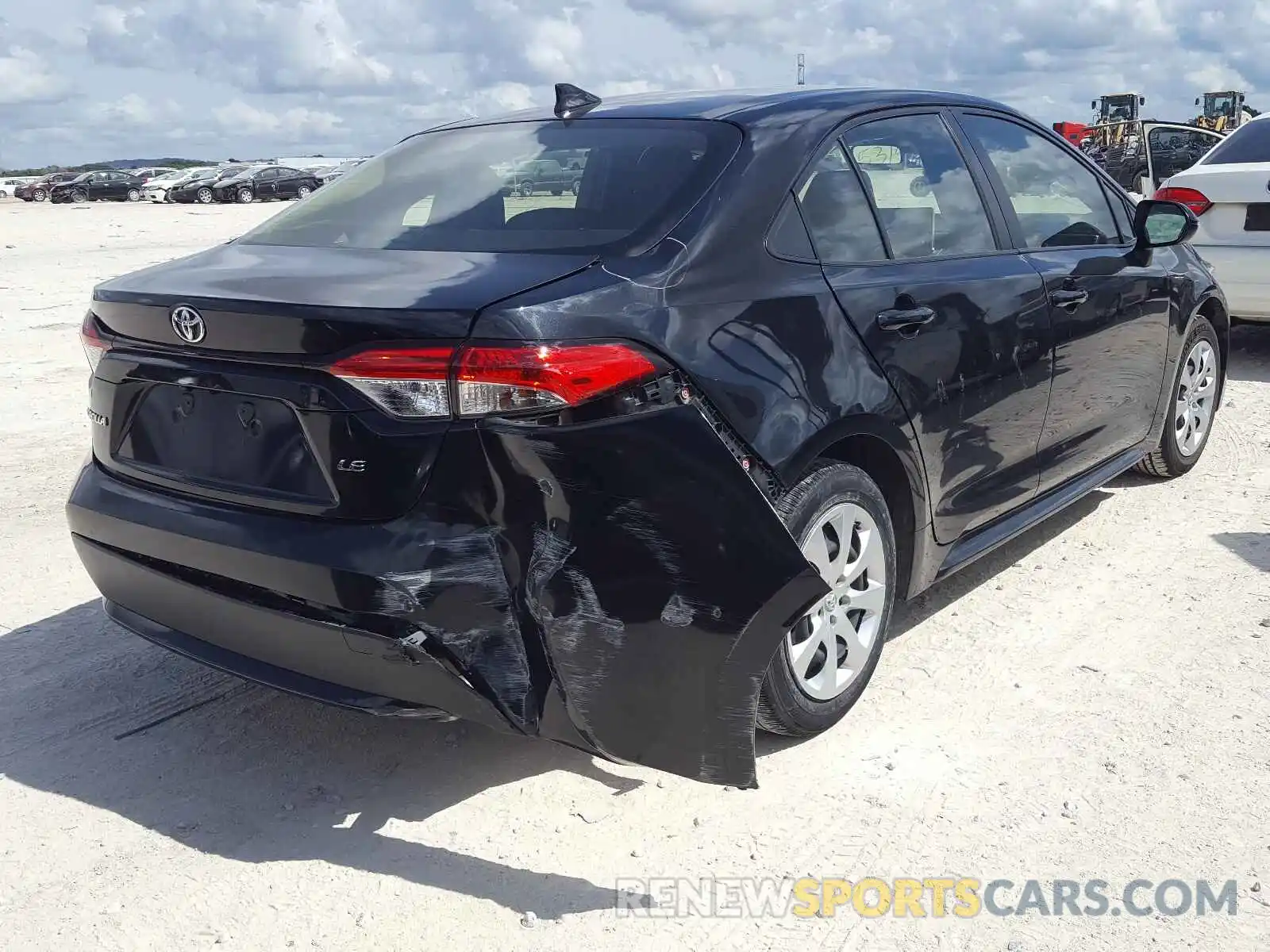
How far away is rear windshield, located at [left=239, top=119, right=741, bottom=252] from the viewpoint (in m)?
2.98

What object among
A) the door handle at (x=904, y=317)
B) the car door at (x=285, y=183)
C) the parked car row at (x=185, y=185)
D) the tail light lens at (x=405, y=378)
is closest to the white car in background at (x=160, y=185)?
the parked car row at (x=185, y=185)

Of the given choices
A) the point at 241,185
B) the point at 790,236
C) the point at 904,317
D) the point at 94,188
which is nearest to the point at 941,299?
the point at 904,317

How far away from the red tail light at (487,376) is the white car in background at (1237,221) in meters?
6.28

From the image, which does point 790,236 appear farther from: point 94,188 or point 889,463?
point 94,188

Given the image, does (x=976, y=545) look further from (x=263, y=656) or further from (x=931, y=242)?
(x=263, y=656)

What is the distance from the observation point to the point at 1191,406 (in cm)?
568

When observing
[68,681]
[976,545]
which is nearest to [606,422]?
[976,545]

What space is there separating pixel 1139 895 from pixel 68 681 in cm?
312

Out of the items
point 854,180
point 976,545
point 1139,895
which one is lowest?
point 1139,895

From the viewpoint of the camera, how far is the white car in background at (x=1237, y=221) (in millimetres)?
7586

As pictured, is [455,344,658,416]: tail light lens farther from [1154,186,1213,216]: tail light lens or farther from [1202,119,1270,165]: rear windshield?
[1202,119,1270,165]: rear windshield

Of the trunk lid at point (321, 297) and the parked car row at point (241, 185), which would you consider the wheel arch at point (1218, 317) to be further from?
the parked car row at point (241, 185)

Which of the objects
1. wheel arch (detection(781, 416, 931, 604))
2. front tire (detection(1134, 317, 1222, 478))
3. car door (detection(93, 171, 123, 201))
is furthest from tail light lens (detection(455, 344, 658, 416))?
car door (detection(93, 171, 123, 201))

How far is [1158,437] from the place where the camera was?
530 cm
